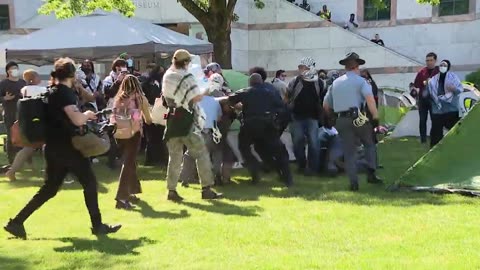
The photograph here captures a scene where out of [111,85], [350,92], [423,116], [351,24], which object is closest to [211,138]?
[350,92]

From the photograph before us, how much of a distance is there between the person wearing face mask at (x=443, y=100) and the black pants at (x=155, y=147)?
16.4 ft

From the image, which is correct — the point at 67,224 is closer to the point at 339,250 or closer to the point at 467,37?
the point at 339,250

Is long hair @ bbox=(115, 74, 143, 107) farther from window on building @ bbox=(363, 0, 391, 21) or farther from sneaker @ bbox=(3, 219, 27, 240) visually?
window on building @ bbox=(363, 0, 391, 21)

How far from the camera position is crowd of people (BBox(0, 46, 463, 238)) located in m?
6.37

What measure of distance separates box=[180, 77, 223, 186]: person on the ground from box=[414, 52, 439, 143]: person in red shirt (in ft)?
17.6

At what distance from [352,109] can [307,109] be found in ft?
6.03

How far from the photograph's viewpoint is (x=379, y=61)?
25609 millimetres

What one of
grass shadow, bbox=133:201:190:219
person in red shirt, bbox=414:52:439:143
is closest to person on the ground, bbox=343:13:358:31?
person in red shirt, bbox=414:52:439:143

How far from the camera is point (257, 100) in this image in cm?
914

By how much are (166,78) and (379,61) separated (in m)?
18.8

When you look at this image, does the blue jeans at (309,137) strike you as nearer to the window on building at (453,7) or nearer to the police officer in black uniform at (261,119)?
the police officer in black uniform at (261,119)

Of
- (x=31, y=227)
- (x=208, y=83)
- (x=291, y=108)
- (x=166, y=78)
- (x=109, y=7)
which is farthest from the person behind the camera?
(x=109, y=7)

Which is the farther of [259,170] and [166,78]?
[259,170]

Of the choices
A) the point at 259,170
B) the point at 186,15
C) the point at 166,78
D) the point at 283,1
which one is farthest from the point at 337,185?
the point at 283,1
